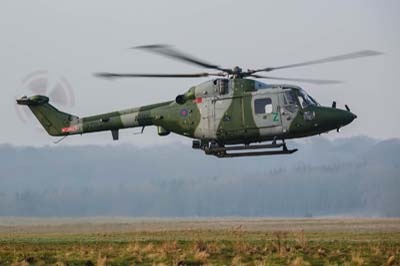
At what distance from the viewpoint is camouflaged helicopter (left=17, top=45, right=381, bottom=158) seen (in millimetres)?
41281

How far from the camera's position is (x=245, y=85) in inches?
1673

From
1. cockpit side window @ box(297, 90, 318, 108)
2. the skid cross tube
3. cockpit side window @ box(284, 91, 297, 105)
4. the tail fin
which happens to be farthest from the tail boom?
cockpit side window @ box(297, 90, 318, 108)

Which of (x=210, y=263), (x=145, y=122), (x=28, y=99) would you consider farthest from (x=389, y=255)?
(x=28, y=99)

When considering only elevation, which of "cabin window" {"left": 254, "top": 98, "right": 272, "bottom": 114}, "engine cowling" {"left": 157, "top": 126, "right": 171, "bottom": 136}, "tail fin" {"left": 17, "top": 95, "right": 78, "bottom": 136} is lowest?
"engine cowling" {"left": 157, "top": 126, "right": 171, "bottom": 136}

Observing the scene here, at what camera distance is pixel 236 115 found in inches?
1670

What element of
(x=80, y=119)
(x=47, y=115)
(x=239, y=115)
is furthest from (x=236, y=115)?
(x=47, y=115)

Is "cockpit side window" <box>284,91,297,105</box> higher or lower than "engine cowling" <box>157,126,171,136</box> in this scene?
higher

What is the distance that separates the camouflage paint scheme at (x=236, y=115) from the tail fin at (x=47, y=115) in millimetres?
4095

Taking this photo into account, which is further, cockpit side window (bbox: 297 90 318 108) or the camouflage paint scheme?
cockpit side window (bbox: 297 90 318 108)

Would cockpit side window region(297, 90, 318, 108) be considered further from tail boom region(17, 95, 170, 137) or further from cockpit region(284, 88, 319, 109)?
tail boom region(17, 95, 170, 137)

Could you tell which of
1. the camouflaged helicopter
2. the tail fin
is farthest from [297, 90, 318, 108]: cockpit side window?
the tail fin

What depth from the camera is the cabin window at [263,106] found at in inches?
1645

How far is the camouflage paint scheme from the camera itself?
41.3 metres

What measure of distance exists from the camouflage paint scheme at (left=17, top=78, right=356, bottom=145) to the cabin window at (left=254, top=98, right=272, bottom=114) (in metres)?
0.05
